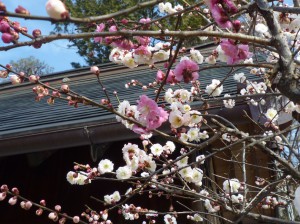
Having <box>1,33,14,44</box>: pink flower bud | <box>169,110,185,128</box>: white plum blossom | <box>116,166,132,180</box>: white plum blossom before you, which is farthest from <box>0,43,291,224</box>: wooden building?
<box>1,33,14,44</box>: pink flower bud

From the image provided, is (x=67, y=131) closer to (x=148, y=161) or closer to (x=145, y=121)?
(x=148, y=161)

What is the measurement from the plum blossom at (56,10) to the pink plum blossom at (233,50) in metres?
0.77

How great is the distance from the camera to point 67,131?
271 cm

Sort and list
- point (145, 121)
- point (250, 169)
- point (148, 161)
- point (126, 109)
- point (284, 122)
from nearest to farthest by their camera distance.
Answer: point (145, 121) → point (126, 109) → point (148, 161) → point (284, 122) → point (250, 169)

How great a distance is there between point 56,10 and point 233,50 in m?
0.85

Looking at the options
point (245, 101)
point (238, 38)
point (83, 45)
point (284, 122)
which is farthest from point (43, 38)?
point (83, 45)

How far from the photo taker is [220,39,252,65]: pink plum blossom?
1575 millimetres

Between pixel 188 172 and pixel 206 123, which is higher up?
pixel 206 123

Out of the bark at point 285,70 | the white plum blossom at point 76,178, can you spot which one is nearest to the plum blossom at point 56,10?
the bark at point 285,70

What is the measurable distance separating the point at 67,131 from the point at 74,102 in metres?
0.75

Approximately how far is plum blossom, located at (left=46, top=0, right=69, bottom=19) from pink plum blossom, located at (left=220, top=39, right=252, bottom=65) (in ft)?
2.52

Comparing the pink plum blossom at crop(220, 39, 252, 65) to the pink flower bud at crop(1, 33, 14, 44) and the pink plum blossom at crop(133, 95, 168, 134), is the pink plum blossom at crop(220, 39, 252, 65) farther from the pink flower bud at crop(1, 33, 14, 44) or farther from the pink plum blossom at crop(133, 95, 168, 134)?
the pink flower bud at crop(1, 33, 14, 44)

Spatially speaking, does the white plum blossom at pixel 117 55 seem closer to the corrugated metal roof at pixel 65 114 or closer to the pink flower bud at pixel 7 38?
the corrugated metal roof at pixel 65 114

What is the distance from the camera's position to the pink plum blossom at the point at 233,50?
1.58 metres
